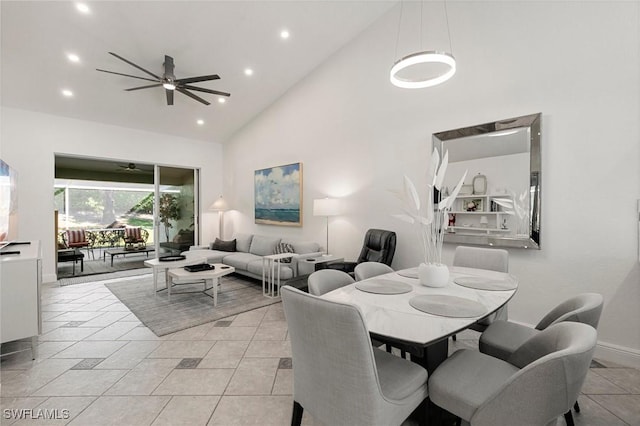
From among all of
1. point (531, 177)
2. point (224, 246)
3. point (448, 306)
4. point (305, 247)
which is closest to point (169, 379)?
point (448, 306)

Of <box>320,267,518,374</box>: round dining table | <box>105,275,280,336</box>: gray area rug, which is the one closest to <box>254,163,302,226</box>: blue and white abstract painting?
<box>105,275,280,336</box>: gray area rug

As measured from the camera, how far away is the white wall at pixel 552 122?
2.34 m

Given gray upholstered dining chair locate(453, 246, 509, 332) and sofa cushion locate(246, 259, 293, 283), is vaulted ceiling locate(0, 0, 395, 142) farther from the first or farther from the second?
gray upholstered dining chair locate(453, 246, 509, 332)

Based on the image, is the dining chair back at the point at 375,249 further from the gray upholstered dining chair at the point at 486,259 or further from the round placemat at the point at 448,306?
the round placemat at the point at 448,306

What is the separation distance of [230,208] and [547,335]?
641 centimetres

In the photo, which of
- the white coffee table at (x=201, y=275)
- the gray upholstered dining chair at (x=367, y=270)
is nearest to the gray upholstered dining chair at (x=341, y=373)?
the gray upholstered dining chair at (x=367, y=270)

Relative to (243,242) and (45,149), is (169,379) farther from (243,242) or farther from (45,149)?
(45,149)

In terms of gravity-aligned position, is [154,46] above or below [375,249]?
above

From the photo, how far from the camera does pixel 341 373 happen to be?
1.12 metres

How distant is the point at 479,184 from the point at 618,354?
6.13 feet

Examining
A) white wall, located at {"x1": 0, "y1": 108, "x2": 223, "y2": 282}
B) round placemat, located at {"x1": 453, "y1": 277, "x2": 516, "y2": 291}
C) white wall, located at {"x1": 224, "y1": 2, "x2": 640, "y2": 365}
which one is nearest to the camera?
round placemat, located at {"x1": 453, "y1": 277, "x2": 516, "y2": 291}

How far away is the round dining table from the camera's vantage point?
121 centimetres

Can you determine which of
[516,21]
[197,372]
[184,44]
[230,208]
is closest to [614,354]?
[516,21]

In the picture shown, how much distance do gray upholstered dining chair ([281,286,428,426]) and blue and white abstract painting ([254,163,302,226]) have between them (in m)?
4.00
